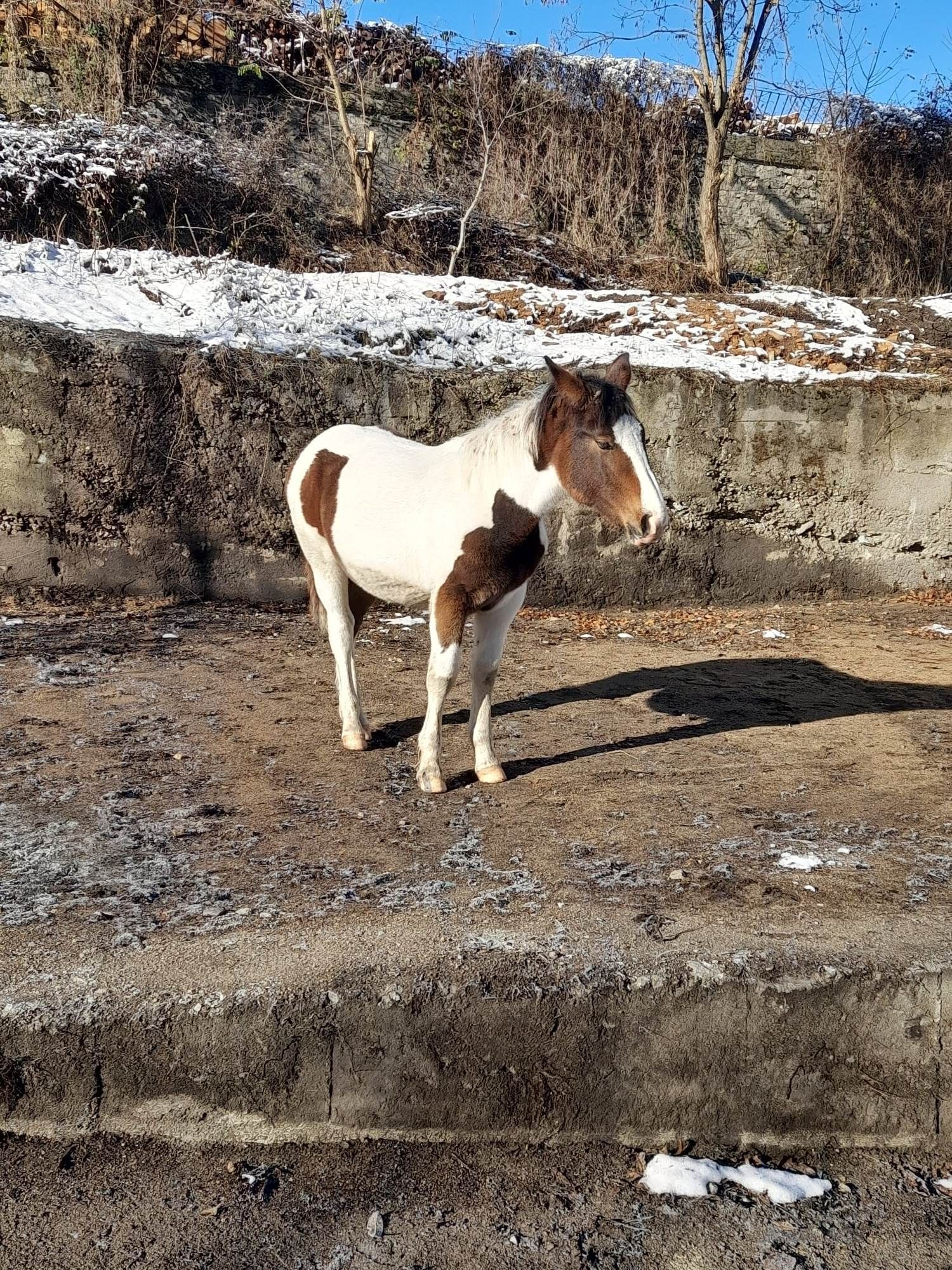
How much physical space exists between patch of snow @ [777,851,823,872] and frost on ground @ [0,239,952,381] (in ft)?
17.8

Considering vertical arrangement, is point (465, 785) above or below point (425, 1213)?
above

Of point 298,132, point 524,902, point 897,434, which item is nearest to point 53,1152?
point 524,902

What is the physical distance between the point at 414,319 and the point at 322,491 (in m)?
4.42

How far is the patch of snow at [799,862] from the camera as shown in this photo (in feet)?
11.7

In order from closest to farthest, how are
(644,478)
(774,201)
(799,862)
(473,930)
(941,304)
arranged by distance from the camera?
(473,930) → (799,862) → (644,478) → (941,304) → (774,201)

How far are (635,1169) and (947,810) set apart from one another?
7.04 ft

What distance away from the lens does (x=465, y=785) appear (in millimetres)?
4477

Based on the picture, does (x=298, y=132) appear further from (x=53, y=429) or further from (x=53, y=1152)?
(x=53, y=1152)

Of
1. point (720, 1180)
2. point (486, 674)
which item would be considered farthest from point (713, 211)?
point (720, 1180)

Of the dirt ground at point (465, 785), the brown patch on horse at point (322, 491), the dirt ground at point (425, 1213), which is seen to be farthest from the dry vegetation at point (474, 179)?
the dirt ground at point (425, 1213)

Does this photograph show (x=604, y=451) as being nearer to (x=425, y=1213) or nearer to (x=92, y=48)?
(x=425, y=1213)

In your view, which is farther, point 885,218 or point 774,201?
point 774,201

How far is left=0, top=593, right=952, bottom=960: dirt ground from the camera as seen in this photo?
329 cm

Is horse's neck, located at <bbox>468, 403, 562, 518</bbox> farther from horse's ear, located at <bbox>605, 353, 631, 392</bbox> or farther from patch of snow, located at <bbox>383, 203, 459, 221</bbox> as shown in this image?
patch of snow, located at <bbox>383, 203, 459, 221</bbox>
